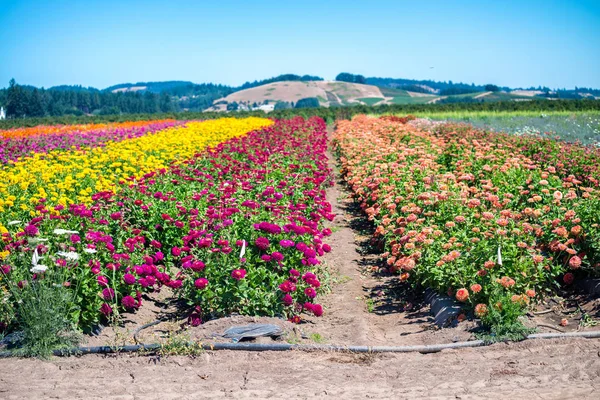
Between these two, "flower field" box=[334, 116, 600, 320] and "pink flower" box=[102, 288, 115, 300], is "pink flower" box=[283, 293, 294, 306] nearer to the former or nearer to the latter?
"flower field" box=[334, 116, 600, 320]

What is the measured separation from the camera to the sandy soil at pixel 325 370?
419 cm

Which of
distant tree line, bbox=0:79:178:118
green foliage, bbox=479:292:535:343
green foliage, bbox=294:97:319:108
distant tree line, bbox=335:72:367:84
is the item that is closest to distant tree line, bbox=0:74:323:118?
distant tree line, bbox=0:79:178:118

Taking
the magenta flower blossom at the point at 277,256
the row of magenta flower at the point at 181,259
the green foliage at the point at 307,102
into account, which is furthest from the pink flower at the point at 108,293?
the green foliage at the point at 307,102

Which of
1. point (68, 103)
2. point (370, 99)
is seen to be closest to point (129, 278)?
point (68, 103)

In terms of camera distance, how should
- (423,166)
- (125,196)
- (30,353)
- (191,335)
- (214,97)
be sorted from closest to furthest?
(30,353), (191,335), (125,196), (423,166), (214,97)

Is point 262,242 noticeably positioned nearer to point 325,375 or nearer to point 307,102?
point 325,375

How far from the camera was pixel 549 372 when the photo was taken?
4.35m

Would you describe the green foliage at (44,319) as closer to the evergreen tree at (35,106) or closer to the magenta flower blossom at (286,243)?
the magenta flower blossom at (286,243)

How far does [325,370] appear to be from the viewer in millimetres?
4594

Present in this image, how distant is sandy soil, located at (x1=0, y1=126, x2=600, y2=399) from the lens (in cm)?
419

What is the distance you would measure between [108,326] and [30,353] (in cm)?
95

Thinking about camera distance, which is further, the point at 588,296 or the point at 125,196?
the point at 125,196

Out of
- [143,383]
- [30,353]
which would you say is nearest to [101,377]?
[143,383]

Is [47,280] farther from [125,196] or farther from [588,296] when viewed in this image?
[588,296]
